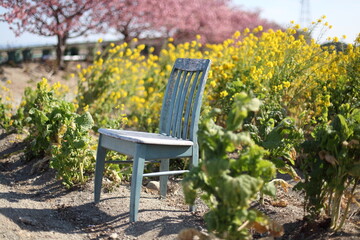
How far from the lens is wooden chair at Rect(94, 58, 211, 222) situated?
9.74 feet

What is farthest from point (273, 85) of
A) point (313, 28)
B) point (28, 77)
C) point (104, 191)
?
point (28, 77)

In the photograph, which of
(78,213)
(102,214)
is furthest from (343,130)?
(78,213)

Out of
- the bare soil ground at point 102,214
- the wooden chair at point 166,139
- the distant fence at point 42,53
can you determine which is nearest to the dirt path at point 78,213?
the bare soil ground at point 102,214

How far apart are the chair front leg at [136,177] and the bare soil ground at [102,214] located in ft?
0.32

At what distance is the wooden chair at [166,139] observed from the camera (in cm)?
297

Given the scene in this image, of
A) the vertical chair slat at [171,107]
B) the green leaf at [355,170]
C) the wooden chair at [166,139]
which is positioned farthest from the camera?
the vertical chair slat at [171,107]

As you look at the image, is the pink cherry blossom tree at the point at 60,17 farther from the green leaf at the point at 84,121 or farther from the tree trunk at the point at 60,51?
the green leaf at the point at 84,121

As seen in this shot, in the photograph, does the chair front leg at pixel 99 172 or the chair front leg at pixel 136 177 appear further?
the chair front leg at pixel 99 172

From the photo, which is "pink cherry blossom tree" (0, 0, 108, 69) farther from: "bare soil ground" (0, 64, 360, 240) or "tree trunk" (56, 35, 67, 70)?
"bare soil ground" (0, 64, 360, 240)

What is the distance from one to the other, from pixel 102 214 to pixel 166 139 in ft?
2.22

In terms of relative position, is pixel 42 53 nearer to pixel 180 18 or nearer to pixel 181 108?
pixel 180 18

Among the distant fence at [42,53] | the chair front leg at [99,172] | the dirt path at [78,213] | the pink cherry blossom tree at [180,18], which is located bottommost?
the dirt path at [78,213]

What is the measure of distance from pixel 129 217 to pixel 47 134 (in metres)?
1.29

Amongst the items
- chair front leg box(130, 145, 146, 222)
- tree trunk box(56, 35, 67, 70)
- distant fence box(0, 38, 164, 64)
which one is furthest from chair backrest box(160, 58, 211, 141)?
tree trunk box(56, 35, 67, 70)
